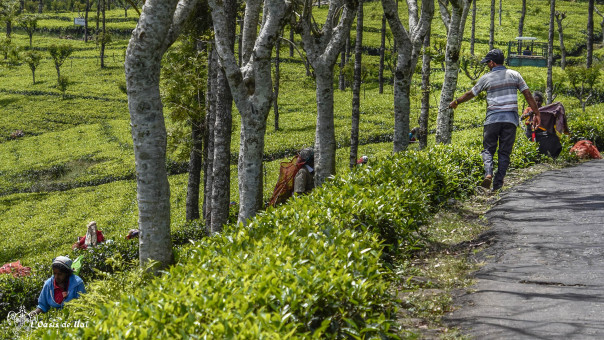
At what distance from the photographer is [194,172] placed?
18.9m

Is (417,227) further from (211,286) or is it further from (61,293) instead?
(61,293)

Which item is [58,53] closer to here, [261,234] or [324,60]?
[324,60]

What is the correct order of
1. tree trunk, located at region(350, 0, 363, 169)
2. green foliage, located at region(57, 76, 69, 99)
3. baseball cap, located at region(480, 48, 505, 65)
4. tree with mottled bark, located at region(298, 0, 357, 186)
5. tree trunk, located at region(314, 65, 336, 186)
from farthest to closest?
green foliage, located at region(57, 76, 69, 99) < tree trunk, located at region(350, 0, 363, 169) < tree trunk, located at region(314, 65, 336, 186) < tree with mottled bark, located at region(298, 0, 357, 186) < baseball cap, located at region(480, 48, 505, 65)

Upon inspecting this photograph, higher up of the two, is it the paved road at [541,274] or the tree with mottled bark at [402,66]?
the tree with mottled bark at [402,66]

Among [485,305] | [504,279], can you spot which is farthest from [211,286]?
[504,279]

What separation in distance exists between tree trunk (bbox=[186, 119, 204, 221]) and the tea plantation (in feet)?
2.79

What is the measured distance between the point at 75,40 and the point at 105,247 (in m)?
78.1

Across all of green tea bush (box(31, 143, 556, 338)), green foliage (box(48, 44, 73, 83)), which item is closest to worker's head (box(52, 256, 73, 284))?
green tea bush (box(31, 143, 556, 338))

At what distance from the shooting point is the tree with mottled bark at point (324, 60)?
10.5m

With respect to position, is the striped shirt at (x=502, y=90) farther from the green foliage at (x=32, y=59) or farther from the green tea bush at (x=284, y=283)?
the green foliage at (x=32, y=59)

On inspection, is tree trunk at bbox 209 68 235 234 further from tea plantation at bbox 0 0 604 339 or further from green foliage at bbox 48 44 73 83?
green foliage at bbox 48 44 73 83

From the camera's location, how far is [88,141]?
141 ft

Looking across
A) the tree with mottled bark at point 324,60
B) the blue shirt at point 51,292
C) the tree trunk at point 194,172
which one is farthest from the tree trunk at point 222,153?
the tree trunk at point 194,172

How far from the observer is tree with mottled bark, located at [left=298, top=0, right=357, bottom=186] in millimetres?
10477
